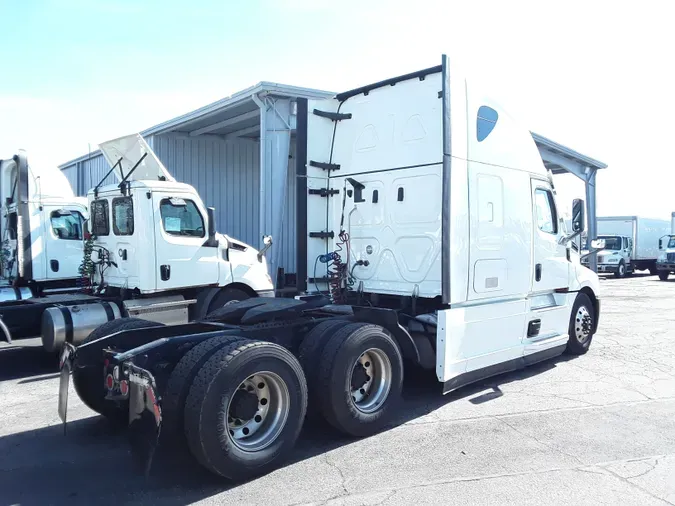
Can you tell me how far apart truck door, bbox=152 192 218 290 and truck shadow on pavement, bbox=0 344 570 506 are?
3.01 meters

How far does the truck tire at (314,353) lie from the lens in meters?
5.07

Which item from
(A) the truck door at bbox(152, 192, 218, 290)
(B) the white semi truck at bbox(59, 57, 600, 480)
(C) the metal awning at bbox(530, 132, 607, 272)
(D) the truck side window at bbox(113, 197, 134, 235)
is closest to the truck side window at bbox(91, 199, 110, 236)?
(D) the truck side window at bbox(113, 197, 134, 235)

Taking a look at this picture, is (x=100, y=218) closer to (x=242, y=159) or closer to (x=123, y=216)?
(x=123, y=216)

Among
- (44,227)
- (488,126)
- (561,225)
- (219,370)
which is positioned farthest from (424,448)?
(44,227)

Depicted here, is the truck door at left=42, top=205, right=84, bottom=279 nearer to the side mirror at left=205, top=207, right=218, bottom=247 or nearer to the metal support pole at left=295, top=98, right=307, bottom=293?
the side mirror at left=205, top=207, right=218, bottom=247

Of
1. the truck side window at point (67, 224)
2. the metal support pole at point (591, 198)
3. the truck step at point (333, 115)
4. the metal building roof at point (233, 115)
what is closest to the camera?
the truck step at point (333, 115)

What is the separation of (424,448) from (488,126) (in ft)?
12.0

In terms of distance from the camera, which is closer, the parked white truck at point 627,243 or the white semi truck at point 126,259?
the white semi truck at point 126,259

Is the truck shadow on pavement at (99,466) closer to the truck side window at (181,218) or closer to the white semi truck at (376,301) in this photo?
the white semi truck at (376,301)

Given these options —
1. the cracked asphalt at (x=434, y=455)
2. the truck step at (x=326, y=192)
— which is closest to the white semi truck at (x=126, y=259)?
the cracked asphalt at (x=434, y=455)

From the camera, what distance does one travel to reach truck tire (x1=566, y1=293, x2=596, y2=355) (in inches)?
334

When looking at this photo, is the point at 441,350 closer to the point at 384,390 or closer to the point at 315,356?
the point at 384,390

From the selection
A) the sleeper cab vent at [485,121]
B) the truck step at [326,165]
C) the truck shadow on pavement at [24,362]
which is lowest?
the truck shadow on pavement at [24,362]

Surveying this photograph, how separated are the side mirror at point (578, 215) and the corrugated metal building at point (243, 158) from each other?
669cm
